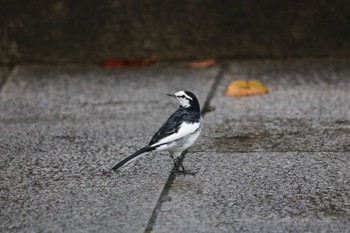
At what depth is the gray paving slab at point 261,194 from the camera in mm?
4742

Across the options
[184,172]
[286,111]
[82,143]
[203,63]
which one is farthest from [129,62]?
[184,172]

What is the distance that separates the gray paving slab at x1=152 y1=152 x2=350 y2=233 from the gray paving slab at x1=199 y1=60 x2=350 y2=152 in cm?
27

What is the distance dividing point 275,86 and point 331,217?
309 centimetres

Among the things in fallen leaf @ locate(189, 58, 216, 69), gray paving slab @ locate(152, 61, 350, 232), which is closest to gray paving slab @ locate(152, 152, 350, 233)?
gray paving slab @ locate(152, 61, 350, 232)

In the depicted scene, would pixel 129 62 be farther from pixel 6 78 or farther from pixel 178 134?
pixel 178 134

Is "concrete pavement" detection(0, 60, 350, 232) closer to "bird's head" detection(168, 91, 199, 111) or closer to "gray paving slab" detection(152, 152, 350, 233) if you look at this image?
"gray paving slab" detection(152, 152, 350, 233)

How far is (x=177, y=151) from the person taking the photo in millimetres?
5691

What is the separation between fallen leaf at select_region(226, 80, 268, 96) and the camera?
7.61 metres

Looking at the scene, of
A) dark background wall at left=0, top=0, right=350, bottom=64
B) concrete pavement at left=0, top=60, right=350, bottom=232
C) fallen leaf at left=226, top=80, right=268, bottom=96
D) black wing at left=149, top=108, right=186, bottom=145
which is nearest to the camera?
concrete pavement at left=0, top=60, right=350, bottom=232

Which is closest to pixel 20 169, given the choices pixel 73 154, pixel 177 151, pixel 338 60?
pixel 73 154

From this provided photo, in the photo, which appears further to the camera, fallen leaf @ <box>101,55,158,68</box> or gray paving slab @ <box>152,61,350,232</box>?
fallen leaf @ <box>101,55,158,68</box>

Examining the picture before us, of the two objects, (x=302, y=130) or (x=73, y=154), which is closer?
(x=73, y=154)

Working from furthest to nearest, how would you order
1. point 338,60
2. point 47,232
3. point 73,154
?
1. point 338,60
2. point 73,154
3. point 47,232

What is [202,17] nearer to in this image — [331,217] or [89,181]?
[89,181]
